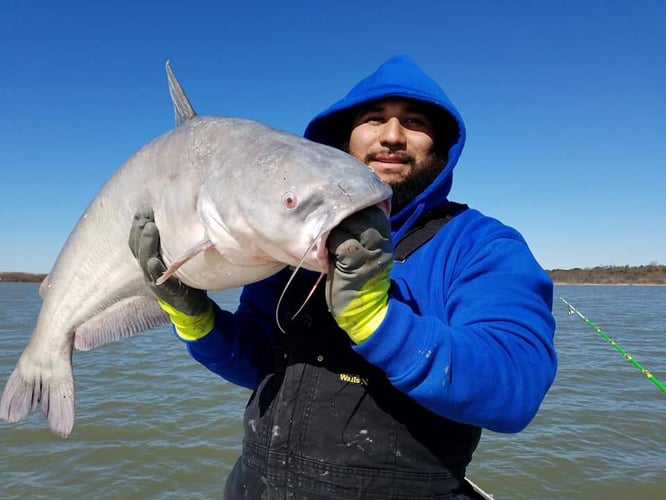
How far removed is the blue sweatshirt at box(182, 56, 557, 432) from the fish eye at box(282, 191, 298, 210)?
1.56ft

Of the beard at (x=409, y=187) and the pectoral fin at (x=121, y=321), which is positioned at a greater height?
the beard at (x=409, y=187)

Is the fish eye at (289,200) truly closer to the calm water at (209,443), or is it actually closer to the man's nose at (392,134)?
the man's nose at (392,134)

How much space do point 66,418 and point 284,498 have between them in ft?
4.57

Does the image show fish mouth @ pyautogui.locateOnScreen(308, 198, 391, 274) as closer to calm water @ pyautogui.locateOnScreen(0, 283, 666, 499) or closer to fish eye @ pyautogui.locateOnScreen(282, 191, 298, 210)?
fish eye @ pyautogui.locateOnScreen(282, 191, 298, 210)

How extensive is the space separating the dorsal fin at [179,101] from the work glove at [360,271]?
4.37 feet

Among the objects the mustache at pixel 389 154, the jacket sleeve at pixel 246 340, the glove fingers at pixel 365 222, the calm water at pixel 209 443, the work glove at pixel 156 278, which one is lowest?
the calm water at pixel 209 443

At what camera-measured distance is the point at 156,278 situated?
88.6 inches

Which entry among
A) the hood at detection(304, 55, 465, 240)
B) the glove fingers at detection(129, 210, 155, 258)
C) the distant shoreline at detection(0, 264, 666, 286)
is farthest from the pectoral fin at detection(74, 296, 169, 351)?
the distant shoreline at detection(0, 264, 666, 286)

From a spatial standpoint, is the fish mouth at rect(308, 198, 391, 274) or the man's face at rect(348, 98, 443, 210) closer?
the fish mouth at rect(308, 198, 391, 274)

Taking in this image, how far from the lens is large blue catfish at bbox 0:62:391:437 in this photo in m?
1.75

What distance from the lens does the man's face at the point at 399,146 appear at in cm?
276

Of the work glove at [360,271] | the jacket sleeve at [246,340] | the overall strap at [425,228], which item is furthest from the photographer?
the jacket sleeve at [246,340]

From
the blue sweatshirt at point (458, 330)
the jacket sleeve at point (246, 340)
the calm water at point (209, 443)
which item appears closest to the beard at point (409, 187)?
the blue sweatshirt at point (458, 330)

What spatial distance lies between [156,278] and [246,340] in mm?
656
